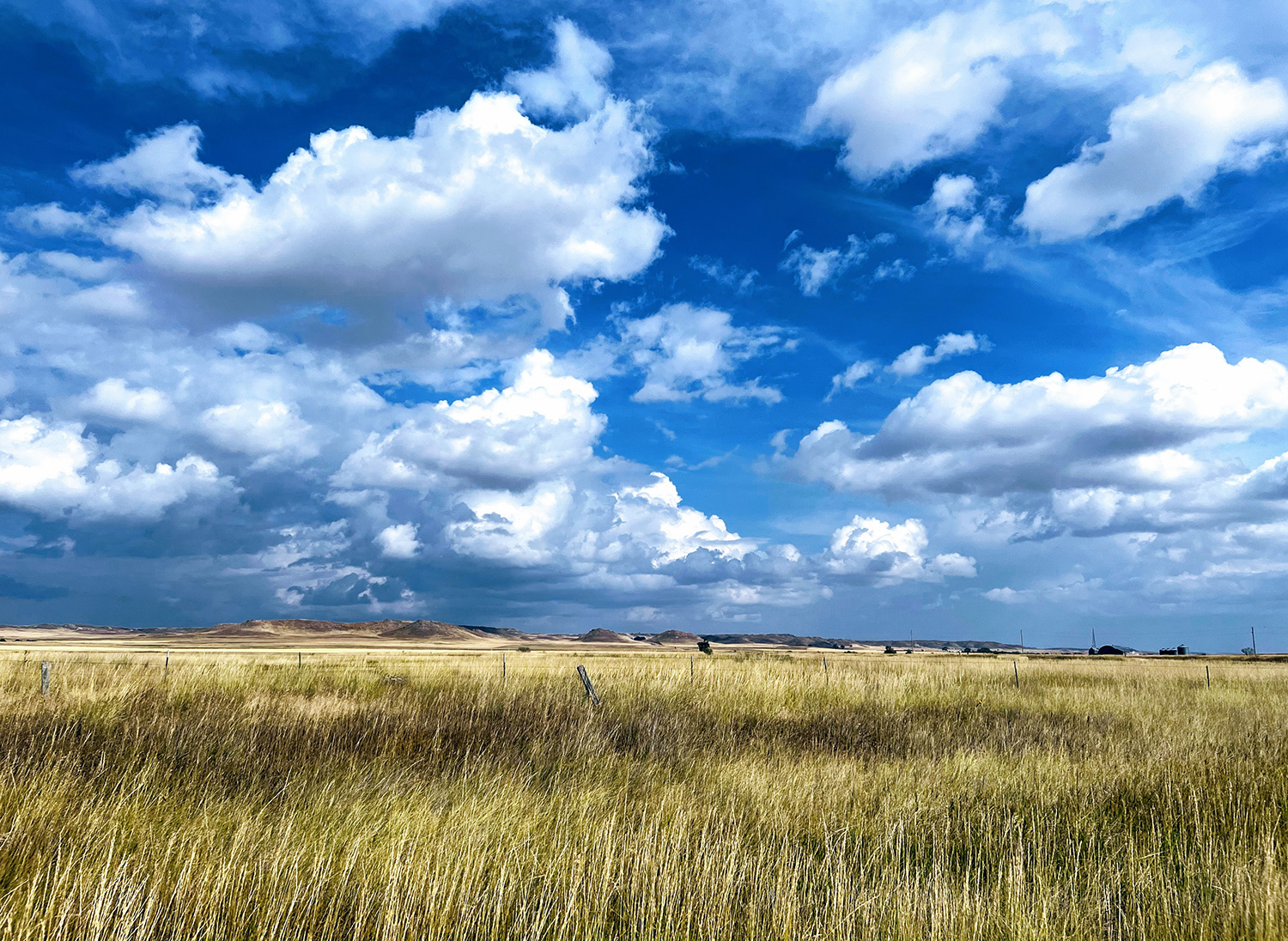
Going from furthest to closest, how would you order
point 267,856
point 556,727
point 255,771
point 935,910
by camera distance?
1. point 556,727
2. point 255,771
3. point 267,856
4. point 935,910

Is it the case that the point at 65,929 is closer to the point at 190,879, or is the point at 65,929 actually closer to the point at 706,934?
the point at 190,879

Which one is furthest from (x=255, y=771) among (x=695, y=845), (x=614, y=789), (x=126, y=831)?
(x=695, y=845)

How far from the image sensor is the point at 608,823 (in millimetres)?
6512

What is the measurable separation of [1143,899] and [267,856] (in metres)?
6.15

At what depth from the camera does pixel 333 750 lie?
948 cm

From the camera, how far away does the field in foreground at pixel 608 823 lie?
4.71m

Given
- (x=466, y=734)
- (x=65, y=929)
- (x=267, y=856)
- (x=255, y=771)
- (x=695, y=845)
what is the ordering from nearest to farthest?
1. (x=65, y=929)
2. (x=267, y=856)
3. (x=695, y=845)
4. (x=255, y=771)
5. (x=466, y=734)

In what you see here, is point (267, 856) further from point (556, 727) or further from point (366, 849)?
point (556, 727)

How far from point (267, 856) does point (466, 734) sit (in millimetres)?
5953

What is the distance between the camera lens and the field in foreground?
4715 mm

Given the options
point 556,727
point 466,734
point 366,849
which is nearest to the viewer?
point 366,849

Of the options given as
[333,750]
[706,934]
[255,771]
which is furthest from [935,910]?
[333,750]

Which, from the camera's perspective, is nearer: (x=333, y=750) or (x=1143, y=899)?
(x=1143, y=899)

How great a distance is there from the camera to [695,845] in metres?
6.38
